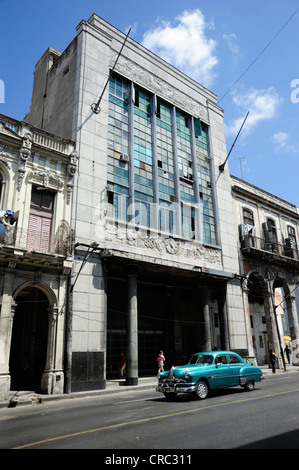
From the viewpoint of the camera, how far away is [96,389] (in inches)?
634

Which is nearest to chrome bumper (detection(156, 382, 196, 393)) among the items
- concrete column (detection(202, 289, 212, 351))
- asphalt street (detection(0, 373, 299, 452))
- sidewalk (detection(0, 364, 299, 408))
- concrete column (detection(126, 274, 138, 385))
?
asphalt street (detection(0, 373, 299, 452))

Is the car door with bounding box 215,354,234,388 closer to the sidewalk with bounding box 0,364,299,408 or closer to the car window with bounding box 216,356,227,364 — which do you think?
the car window with bounding box 216,356,227,364

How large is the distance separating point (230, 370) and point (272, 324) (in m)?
16.2

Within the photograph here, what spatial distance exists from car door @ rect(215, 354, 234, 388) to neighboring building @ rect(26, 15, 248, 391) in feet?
19.9

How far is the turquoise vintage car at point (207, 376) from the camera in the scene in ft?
37.4

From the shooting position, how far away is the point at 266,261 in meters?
28.5

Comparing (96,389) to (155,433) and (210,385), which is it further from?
(155,433)

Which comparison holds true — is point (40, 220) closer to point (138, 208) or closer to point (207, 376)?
point (138, 208)

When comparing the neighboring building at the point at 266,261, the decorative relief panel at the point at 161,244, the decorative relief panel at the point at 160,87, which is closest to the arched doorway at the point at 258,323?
the neighboring building at the point at 266,261

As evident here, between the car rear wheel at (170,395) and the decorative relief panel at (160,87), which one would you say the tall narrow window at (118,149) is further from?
the car rear wheel at (170,395)

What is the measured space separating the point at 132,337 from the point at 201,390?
6.80m

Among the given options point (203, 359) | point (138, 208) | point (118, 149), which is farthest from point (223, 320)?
point (118, 149)
